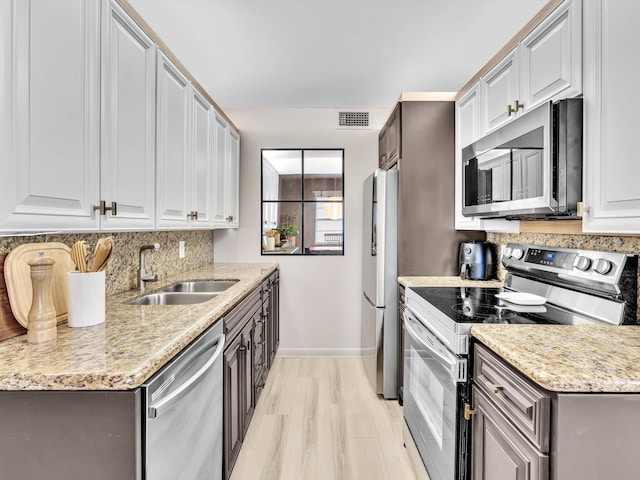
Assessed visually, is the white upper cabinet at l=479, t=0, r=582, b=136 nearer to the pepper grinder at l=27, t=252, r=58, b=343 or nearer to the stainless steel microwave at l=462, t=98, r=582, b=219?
the stainless steel microwave at l=462, t=98, r=582, b=219

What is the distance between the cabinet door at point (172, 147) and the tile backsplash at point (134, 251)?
33cm

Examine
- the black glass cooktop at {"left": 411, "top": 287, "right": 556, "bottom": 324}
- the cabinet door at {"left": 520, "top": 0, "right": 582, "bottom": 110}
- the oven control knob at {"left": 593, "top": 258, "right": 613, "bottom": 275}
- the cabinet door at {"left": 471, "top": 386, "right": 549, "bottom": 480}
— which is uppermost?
the cabinet door at {"left": 520, "top": 0, "right": 582, "bottom": 110}

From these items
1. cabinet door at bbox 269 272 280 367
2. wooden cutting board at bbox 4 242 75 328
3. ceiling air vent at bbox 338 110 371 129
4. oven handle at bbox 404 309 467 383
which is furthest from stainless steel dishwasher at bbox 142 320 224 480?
ceiling air vent at bbox 338 110 371 129

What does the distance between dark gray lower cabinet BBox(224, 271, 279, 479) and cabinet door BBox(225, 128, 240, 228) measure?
787 mm

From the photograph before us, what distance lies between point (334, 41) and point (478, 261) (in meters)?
1.77

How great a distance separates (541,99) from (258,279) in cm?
195

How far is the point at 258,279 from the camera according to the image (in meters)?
2.55

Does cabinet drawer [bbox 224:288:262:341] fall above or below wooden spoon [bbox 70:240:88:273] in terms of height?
below

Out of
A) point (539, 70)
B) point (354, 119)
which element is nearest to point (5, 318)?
point (539, 70)

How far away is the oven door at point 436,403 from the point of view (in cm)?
139

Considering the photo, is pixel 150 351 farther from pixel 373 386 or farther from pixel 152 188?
pixel 373 386

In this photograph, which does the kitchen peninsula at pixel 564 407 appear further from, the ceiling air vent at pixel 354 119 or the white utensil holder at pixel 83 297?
the ceiling air vent at pixel 354 119

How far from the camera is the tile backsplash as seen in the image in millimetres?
1540

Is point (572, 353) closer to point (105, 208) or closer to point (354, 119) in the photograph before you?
point (105, 208)
